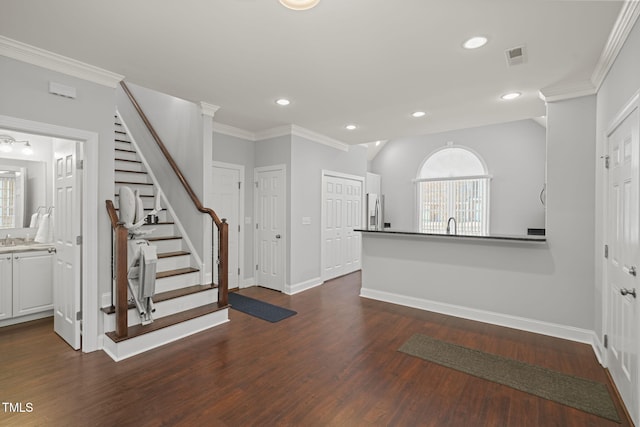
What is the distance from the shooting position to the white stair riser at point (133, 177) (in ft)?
14.2

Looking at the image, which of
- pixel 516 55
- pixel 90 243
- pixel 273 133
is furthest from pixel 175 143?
pixel 516 55

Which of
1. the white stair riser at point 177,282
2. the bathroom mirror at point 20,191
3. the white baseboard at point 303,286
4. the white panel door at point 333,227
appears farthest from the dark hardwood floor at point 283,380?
the white panel door at point 333,227

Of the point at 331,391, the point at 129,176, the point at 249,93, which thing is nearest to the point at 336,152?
the point at 249,93

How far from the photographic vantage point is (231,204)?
498 cm

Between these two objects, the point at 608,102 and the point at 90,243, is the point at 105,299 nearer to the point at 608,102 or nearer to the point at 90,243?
the point at 90,243

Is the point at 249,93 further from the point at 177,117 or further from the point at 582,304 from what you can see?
the point at 582,304

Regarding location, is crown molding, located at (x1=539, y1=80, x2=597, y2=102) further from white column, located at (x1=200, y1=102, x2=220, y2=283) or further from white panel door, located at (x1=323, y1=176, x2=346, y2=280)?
white column, located at (x1=200, y1=102, x2=220, y2=283)

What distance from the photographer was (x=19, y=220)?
13.0 ft

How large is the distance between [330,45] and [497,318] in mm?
3524

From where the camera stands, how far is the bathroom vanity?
3371mm

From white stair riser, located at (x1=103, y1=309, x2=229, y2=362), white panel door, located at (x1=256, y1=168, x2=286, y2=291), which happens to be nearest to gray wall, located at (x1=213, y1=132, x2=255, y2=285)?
white panel door, located at (x1=256, y1=168, x2=286, y2=291)

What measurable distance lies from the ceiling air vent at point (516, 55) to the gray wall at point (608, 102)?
62 centimetres

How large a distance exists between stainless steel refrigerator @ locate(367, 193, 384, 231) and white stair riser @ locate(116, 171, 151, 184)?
466cm

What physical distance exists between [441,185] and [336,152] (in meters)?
3.19
